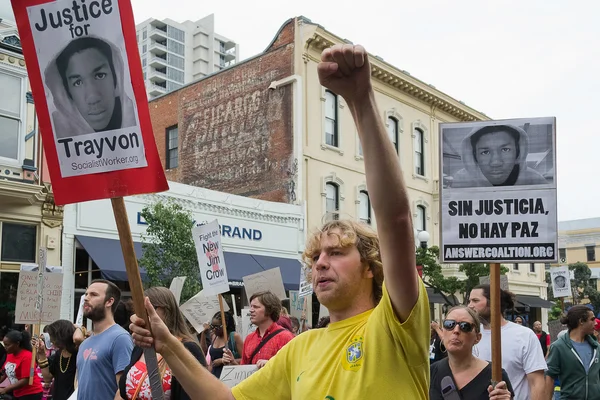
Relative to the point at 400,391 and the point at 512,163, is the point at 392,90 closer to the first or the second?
the point at 512,163

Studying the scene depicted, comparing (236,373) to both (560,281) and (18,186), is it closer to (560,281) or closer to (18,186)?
(18,186)

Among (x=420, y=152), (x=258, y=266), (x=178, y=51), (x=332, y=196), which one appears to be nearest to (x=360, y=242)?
(x=258, y=266)

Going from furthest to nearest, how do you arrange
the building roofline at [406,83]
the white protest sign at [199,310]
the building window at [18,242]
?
the building roofline at [406,83] → the building window at [18,242] → the white protest sign at [199,310]

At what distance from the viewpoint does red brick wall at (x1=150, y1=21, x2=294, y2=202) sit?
25.8m

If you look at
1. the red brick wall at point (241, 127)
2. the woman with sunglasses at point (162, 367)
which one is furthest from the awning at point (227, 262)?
the woman with sunglasses at point (162, 367)

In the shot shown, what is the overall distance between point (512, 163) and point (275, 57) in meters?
22.1

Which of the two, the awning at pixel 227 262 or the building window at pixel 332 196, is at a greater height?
the building window at pixel 332 196

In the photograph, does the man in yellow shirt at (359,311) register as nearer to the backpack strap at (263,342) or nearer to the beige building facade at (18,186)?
the backpack strap at (263,342)

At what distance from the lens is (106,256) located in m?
18.2

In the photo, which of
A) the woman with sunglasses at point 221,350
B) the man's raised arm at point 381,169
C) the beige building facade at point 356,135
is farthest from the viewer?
the beige building facade at point 356,135

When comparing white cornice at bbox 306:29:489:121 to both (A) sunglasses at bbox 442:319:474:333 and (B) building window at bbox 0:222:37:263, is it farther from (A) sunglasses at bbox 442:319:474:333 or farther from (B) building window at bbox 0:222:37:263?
(A) sunglasses at bbox 442:319:474:333

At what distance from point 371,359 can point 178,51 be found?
123829 millimetres

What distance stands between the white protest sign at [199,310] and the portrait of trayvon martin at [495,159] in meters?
6.09

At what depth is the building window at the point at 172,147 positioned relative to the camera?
30.3m
